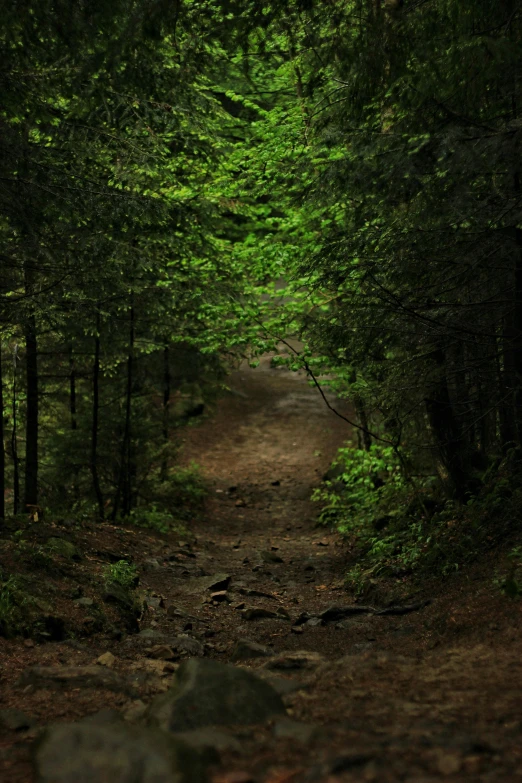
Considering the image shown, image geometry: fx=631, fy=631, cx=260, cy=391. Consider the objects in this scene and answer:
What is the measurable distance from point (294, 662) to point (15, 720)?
2.24 meters

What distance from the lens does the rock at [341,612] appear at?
7.99 meters

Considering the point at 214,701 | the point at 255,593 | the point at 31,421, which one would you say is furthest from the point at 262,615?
the point at 31,421

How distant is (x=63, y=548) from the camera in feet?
31.2

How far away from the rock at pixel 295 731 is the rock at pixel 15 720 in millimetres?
1793

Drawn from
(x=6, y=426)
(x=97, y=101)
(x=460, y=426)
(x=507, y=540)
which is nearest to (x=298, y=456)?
(x=6, y=426)

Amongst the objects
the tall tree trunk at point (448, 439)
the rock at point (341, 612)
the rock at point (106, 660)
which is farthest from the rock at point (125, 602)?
the tall tree trunk at point (448, 439)

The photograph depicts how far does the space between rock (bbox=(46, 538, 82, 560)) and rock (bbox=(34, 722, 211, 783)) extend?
6181 mm

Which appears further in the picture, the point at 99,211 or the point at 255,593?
the point at 255,593

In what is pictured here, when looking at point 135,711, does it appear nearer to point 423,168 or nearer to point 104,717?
point 104,717

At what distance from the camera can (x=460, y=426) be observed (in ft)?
31.9

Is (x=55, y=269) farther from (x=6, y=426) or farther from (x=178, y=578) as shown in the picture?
(x=6, y=426)

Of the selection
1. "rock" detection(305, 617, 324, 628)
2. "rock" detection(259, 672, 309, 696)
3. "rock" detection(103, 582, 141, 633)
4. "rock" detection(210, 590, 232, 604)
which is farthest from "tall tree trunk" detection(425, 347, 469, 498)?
"rock" detection(259, 672, 309, 696)

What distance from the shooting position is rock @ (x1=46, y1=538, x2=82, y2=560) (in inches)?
367

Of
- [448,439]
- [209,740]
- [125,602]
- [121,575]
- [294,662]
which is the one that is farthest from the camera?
[448,439]
